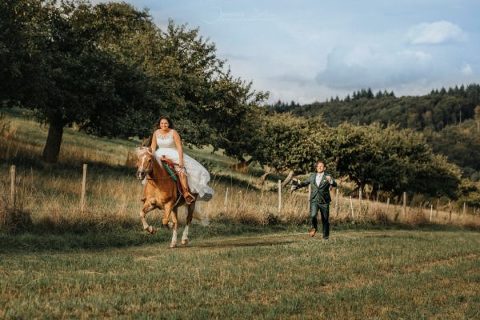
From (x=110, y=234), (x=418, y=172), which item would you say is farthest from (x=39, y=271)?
(x=418, y=172)

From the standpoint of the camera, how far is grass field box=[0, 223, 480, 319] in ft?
25.9

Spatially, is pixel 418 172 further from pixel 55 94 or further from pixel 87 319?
pixel 87 319

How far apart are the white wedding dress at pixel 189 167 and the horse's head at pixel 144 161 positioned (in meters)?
0.65

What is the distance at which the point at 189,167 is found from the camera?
51.5ft

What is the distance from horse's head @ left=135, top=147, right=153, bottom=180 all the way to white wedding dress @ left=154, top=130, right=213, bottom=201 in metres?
0.65

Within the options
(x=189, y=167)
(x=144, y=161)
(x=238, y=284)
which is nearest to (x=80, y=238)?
(x=189, y=167)

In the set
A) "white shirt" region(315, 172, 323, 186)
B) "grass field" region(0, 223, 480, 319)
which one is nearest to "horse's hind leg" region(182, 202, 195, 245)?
"grass field" region(0, 223, 480, 319)

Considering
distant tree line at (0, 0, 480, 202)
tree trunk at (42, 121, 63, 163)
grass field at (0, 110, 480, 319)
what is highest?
distant tree line at (0, 0, 480, 202)

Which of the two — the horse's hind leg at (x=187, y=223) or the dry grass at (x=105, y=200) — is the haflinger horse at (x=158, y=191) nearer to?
the horse's hind leg at (x=187, y=223)

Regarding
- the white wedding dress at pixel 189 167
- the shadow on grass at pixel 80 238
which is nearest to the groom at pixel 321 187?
the shadow on grass at pixel 80 238

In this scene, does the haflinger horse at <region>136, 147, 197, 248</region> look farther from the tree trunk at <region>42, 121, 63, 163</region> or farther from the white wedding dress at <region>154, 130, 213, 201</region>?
the tree trunk at <region>42, 121, 63, 163</region>

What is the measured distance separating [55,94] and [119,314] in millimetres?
23890

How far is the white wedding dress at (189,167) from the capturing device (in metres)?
15.1

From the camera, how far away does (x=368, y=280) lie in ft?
36.4
